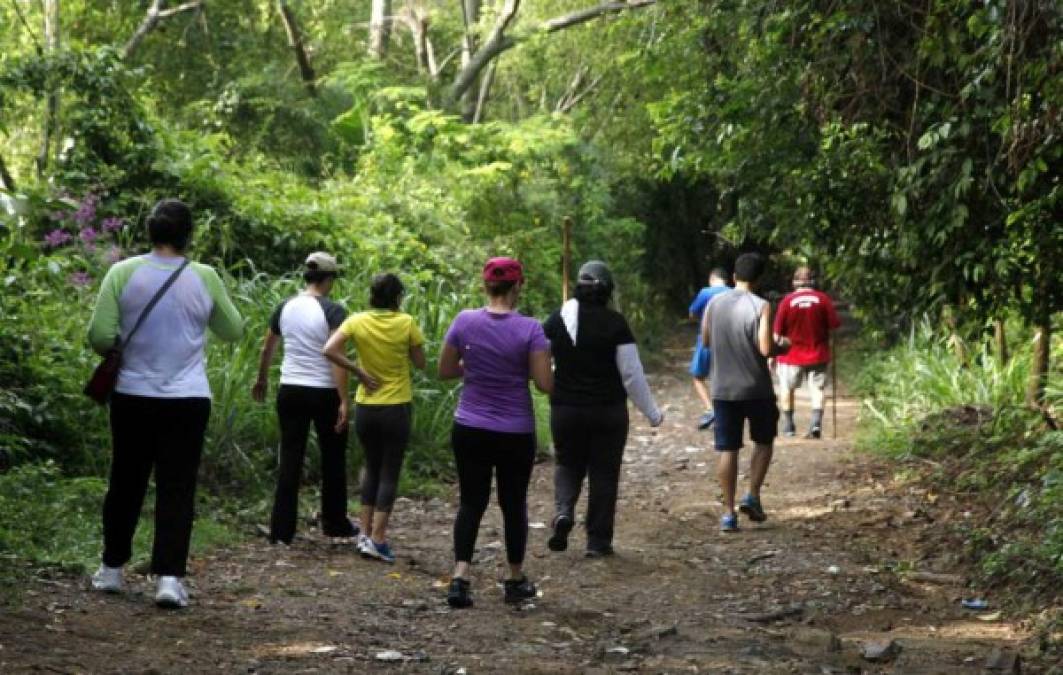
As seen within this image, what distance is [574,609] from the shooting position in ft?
26.9

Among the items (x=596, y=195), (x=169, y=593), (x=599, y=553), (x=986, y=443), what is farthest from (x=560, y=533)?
(x=596, y=195)

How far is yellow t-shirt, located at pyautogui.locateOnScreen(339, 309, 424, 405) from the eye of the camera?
30.0 ft

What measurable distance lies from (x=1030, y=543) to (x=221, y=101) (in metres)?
19.9

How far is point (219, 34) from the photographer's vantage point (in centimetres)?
3005

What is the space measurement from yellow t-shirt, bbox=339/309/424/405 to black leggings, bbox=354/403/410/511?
0.20 feet

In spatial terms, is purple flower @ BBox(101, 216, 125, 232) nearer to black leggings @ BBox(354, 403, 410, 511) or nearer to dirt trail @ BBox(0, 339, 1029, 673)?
dirt trail @ BBox(0, 339, 1029, 673)

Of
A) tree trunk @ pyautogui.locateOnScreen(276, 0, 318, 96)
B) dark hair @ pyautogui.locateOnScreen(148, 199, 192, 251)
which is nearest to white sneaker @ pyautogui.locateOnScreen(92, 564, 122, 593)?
dark hair @ pyautogui.locateOnScreen(148, 199, 192, 251)

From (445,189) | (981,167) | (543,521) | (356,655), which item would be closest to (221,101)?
(445,189)

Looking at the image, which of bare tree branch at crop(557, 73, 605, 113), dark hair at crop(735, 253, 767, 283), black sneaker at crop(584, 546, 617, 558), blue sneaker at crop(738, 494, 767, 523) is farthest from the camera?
bare tree branch at crop(557, 73, 605, 113)

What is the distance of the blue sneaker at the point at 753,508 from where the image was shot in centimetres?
1116

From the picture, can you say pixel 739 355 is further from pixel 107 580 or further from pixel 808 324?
pixel 808 324

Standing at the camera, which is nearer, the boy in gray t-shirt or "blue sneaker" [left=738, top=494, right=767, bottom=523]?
the boy in gray t-shirt

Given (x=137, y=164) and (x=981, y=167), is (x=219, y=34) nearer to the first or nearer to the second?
(x=137, y=164)

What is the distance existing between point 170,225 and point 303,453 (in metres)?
2.60
